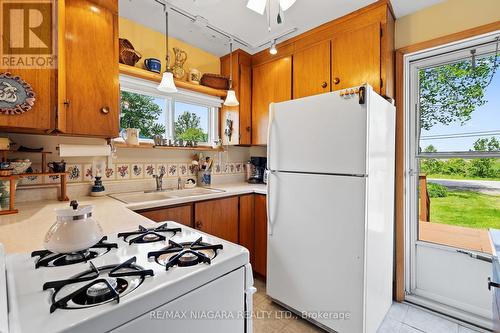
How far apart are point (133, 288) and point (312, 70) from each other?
218cm

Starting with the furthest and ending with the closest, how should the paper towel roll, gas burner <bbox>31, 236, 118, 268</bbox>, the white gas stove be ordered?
the paper towel roll → gas burner <bbox>31, 236, 118, 268</bbox> → the white gas stove

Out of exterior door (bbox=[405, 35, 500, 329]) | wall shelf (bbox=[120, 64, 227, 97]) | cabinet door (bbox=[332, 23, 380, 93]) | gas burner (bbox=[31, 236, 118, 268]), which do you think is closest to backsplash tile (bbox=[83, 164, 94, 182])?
wall shelf (bbox=[120, 64, 227, 97])

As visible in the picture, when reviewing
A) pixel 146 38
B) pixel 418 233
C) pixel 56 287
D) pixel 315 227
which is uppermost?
pixel 146 38

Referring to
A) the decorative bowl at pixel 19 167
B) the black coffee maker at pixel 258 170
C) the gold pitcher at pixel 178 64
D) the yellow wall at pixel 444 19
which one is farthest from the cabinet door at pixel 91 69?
the yellow wall at pixel 444 19

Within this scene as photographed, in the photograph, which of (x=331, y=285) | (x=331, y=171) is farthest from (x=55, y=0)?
(x=331, y=285)

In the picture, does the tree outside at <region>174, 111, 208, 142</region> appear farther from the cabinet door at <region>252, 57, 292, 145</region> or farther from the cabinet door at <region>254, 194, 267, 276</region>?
the cabinet door at <region>254, 194, 267, 276</region>

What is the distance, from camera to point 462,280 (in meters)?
1.80

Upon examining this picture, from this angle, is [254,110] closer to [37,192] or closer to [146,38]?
[146,38]

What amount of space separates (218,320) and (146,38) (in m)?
2.35

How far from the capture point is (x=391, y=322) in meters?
1.70

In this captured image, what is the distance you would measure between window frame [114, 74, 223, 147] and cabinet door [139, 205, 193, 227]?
78cm

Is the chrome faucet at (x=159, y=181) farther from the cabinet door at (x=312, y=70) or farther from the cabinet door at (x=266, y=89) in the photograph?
the cabinet door at (x=312, y=70)

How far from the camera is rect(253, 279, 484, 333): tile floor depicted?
1.62 metres

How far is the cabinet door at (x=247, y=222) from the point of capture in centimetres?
220
